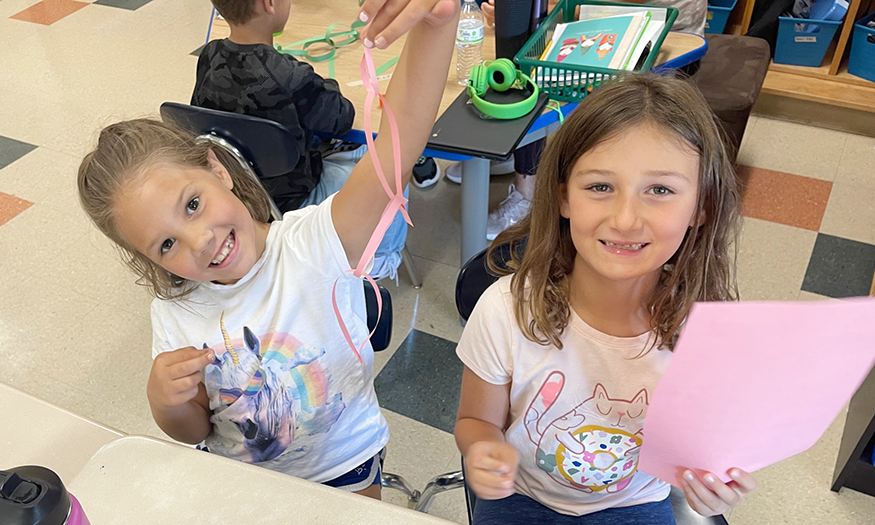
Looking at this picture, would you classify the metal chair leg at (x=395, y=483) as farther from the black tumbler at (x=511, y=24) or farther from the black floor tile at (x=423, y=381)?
the black tumbler at (x=511, y=24)

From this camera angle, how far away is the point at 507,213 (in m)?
2.21

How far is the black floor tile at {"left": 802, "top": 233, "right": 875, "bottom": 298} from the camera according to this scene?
6.20 ft

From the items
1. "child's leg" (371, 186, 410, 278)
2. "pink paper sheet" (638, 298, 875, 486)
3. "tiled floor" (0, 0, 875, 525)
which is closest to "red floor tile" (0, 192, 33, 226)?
"tiled floor" (0, 0, 875, 525)

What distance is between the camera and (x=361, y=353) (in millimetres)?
1076

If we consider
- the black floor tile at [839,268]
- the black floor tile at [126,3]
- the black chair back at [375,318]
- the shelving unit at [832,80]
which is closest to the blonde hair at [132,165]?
the black chair back at [375,318]

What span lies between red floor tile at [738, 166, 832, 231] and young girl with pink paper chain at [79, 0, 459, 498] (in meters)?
1.61

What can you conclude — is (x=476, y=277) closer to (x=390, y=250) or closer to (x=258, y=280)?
(x=258, y=280)

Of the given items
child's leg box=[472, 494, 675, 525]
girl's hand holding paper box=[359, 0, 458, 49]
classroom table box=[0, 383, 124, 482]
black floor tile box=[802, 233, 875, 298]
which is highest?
girl's hand holding paper box=[359, 0, 458, 49]

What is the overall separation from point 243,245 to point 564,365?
49 centimetres

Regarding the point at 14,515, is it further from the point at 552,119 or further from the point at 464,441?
the point at 552,119

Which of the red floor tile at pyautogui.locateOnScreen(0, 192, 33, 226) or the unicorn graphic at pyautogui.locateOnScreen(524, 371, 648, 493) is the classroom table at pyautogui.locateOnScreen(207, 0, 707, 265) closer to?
the unicorn graphic at pyautogui.locateOnScreen(524, 371, 648, 493)

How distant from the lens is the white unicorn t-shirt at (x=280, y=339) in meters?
1.00

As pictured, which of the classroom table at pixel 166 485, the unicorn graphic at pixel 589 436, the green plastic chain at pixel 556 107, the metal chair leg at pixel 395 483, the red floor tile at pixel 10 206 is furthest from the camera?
the red floor tile at pixel 10 206

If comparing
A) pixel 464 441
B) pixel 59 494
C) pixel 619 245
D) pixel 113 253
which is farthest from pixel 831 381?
pixel 113 253
